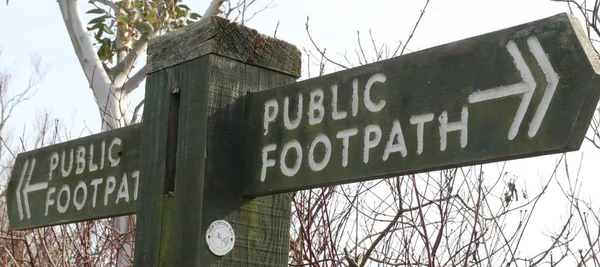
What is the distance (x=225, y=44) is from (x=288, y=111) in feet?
0.90

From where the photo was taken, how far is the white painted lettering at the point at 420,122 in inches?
74.5

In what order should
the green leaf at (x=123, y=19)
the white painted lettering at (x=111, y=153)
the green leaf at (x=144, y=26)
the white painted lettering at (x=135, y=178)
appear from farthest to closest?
the green leaf at (x=144, y=26)
the green leaf at (x=123, y=19)
the white painted lettering at (x=111, y=153)
the white painted lettering at (x=135, y=178)

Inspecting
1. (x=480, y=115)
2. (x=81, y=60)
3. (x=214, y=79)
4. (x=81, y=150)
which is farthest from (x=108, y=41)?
(x=480, y=115)

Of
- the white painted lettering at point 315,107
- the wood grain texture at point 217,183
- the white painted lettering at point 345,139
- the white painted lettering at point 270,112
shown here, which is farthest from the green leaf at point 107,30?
the white painted lettering at point 345,139

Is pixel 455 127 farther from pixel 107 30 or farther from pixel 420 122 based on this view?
pixel 107 30

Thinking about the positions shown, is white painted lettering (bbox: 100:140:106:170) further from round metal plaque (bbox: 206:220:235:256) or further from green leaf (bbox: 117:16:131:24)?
green leaf (bbox: 117:16:131:24)

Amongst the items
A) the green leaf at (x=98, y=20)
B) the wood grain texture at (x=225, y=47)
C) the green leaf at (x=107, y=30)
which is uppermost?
the green leaf at (x=98, y=20)

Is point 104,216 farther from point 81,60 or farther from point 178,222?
point 81,60

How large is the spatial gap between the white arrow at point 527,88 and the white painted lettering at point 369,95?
0.85 feet

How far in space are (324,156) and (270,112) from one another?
0.70 feet

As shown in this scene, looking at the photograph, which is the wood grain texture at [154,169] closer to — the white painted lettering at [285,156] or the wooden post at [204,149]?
the wooden post at [204,149]

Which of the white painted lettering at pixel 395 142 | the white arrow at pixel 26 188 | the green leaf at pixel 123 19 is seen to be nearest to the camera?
the white painted lettering at pixel 395 142

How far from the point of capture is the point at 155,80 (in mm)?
2438

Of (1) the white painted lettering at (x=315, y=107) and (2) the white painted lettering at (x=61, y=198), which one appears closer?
(1) the white painted lettering at (x=315, y=107)
